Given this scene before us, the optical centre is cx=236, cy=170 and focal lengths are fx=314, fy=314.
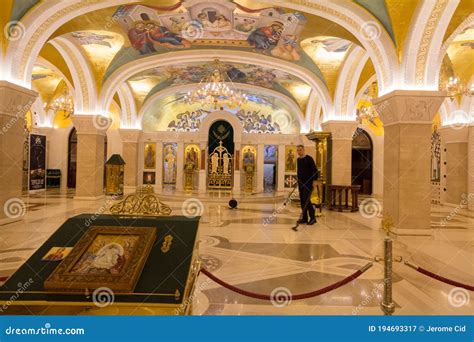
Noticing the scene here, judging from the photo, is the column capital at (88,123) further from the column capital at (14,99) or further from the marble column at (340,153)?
the marble column at (340,153)

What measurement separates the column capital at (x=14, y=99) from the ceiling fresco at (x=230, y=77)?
623 centimetres

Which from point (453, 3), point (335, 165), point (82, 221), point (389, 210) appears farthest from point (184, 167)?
point (82, 221)

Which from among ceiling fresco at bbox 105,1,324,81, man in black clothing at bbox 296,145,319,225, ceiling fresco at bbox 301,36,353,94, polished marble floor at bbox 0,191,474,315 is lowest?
polished marble floor at bbox 0,191,474,315

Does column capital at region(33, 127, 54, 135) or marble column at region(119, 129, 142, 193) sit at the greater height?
column capital at region(33, 127, 54, 135)

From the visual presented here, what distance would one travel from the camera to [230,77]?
14.5m

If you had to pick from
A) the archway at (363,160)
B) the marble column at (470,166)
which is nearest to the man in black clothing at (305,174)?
the marble column at (470,166)

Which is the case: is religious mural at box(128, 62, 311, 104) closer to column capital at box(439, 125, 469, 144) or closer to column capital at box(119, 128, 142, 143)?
column capital at box(119, 128, 142, 143)

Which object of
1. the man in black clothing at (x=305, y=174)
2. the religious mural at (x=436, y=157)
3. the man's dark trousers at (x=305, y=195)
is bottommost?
the man's dark trousers at (x=305, y=195)

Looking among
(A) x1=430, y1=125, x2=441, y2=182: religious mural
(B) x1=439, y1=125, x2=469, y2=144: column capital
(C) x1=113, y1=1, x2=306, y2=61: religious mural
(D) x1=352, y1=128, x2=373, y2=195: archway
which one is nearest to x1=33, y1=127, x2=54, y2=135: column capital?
(C) x1=113, y1=1, x2=306, y2=61: religious mural

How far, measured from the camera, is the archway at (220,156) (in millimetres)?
16594

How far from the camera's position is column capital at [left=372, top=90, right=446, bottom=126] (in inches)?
237

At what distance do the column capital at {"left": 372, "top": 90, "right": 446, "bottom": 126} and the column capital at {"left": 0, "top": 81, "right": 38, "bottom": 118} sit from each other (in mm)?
7446

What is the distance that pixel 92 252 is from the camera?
2100mm

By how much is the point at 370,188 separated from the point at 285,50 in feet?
32.7
